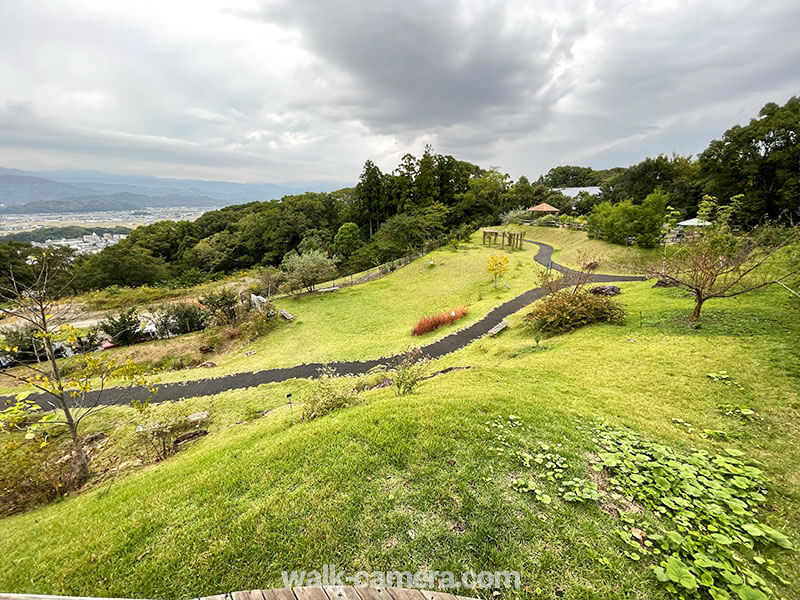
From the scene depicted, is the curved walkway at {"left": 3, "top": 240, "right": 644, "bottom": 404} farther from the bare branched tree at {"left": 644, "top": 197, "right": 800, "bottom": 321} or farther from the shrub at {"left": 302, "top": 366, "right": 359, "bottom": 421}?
the bare branched tree at {"left": 644, "top": 197, "right": 800, "bottom": 321}

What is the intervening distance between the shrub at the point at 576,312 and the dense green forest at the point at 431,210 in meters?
15.1

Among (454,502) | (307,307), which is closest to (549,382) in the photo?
(454,502)

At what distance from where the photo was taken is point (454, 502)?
131 inches

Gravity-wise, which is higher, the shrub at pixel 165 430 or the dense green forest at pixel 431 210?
the dense green forest at pixel 431 210

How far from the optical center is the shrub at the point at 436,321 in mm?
14164

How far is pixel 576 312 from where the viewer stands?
10773mm

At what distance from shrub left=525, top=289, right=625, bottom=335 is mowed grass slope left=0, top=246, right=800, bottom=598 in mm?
3649

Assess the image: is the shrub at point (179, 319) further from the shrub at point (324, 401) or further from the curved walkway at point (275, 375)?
the shrub at point (324, 401)

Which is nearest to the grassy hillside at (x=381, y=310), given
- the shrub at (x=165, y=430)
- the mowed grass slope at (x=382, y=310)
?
the mowed grass slope at (x=382, y=310)

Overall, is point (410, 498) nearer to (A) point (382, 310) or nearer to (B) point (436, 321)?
(B) point (436, 321)

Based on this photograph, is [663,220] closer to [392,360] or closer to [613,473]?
[392,360]

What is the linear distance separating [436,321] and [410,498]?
→ 1120 cm

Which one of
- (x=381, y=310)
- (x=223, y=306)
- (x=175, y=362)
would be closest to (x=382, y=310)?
(x=381, y=310)

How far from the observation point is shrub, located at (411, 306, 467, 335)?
558 inches
